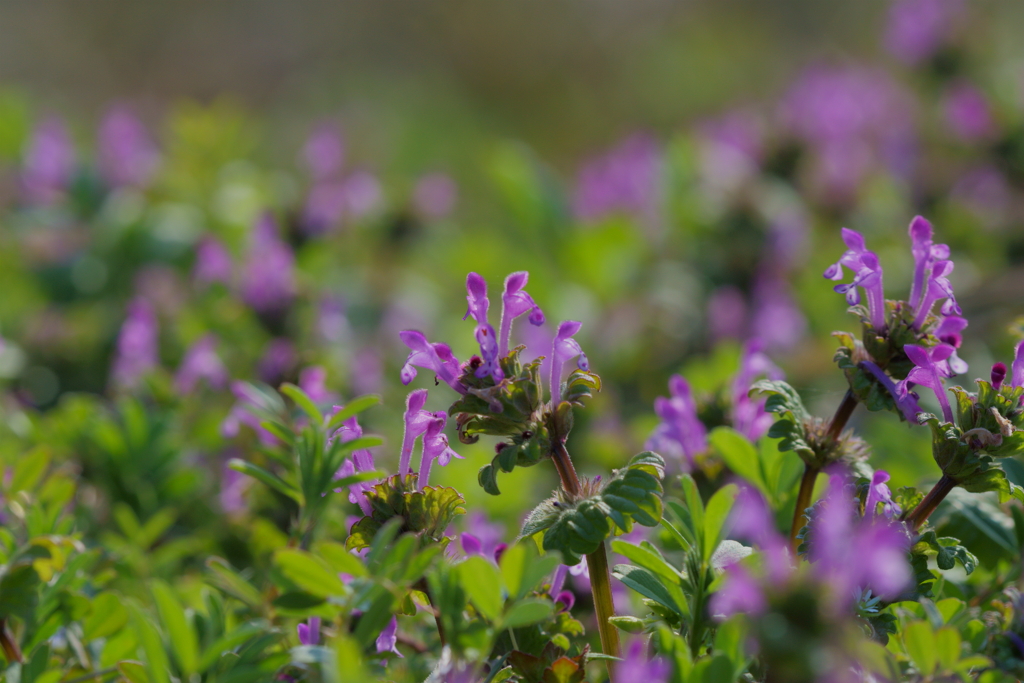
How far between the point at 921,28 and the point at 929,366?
2298 mm

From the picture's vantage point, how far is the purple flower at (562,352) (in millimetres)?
801

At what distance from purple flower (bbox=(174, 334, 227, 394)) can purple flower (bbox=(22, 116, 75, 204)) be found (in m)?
0.93

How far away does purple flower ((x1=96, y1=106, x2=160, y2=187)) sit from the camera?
7.97 ft

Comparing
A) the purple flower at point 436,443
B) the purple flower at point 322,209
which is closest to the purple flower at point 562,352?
the purple flower at point 436,443

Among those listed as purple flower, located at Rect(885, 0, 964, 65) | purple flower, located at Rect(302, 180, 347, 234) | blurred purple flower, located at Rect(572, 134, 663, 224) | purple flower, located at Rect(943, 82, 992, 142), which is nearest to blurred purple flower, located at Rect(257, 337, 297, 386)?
purple flower, located at Rect(302, 180, 347, 234)

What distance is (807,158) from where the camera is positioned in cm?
257

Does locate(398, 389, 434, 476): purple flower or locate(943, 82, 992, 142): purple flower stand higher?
locate(943, 82, 992, 142): purple flower

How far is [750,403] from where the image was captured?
42.1 inches

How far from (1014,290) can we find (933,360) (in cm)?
128

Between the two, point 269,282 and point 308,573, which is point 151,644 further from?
point 269,282

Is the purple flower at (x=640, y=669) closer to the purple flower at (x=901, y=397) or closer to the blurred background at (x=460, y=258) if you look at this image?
the purple flower at (x=901, y=397)

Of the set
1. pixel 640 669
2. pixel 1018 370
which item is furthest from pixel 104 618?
pixel 1018 370

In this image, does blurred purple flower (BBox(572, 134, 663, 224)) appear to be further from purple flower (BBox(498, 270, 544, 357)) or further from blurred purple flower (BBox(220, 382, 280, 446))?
purple flower (BBox(498, 270, 544, 357))

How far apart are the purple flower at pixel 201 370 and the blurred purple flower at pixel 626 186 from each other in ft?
4.41
